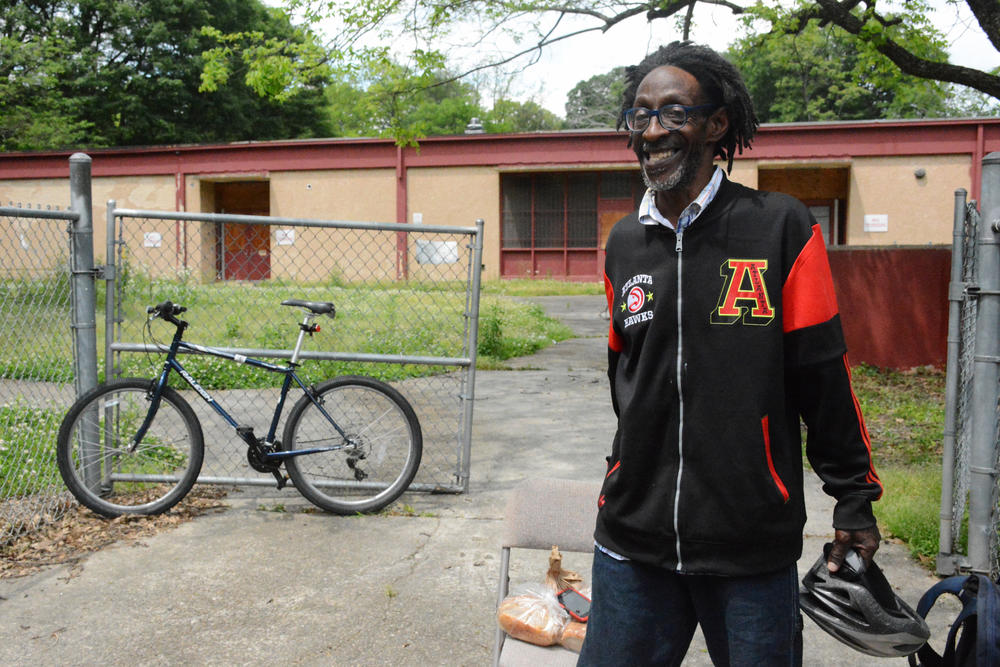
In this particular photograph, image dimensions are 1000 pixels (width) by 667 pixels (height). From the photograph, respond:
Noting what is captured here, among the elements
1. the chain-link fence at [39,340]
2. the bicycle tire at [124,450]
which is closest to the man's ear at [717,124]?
the bicycle tire at [124,450]

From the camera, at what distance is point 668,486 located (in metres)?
2.03

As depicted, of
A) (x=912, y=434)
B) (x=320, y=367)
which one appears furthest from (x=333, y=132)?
(x=912, y=434)

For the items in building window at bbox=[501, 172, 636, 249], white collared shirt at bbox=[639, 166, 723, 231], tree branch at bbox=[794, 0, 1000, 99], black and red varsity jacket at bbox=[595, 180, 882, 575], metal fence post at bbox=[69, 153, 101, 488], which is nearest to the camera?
black and red varsity jacket at bbox=[595, 180, 882, 575]

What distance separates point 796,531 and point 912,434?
616 centimetres

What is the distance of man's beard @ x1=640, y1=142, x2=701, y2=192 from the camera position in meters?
2.14

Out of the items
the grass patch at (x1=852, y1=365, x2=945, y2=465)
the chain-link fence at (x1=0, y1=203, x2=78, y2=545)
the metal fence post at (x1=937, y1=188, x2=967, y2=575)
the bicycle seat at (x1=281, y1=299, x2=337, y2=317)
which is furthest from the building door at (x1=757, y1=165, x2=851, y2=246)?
the chain-link fence at (x1=0, y1=203, x2=78, y2=545)

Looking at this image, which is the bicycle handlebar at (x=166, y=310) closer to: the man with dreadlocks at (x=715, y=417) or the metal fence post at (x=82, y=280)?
the metal fence post at (x=82, y=280)

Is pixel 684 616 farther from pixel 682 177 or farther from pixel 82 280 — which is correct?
pixel 82 280

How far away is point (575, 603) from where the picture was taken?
2.98 meters

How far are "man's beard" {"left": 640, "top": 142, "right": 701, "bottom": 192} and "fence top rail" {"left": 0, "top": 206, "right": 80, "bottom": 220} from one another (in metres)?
3.61

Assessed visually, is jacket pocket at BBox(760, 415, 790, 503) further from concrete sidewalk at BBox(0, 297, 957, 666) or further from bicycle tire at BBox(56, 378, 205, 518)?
bicycle tire at BBox(56, 378, 205, 518)

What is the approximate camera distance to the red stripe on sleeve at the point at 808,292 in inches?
77.8

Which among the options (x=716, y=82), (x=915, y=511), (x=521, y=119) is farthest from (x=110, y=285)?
(x=521, y=119)

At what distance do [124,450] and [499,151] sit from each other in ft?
70.1
